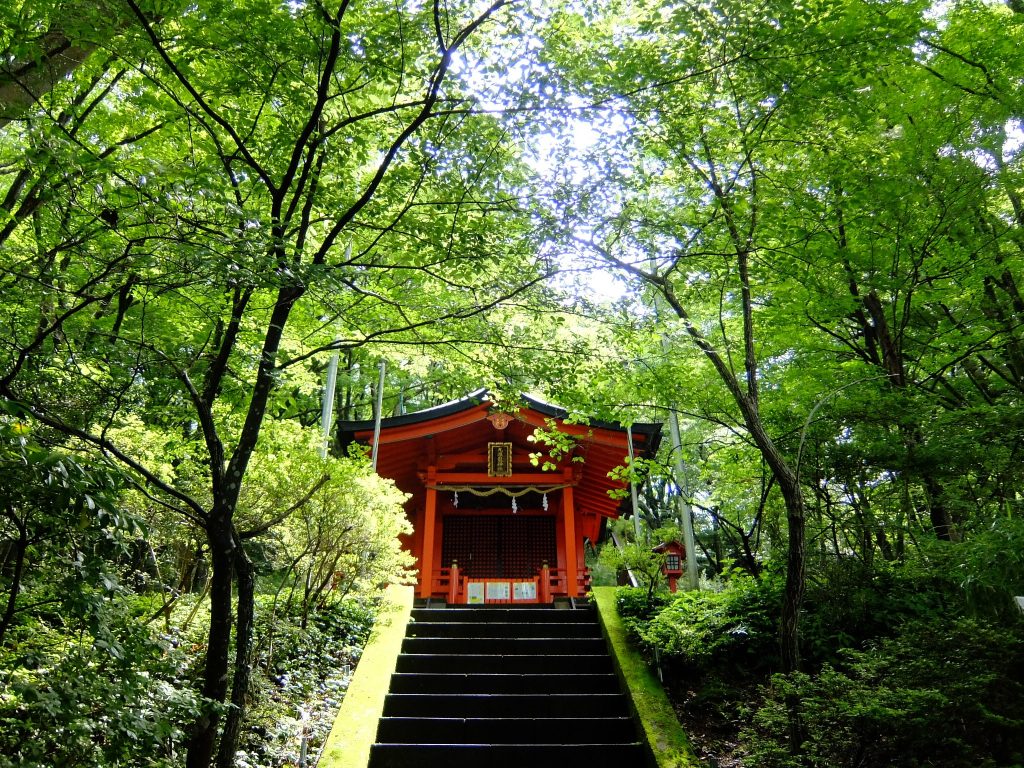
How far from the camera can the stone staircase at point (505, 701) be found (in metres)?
5.14

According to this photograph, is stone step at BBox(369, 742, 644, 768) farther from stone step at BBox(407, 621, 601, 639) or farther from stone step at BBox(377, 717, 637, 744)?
stone step at BBox(407, 621, 601, 639)

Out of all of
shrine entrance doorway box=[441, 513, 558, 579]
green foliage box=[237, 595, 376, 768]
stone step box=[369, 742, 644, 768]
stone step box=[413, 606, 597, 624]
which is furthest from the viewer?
shrine entrance doorway box=[441, 513, 558, 579]

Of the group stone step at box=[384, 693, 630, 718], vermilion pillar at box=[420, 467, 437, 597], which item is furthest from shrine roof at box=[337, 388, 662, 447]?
stone step at box=[384, 693, 630, 718]

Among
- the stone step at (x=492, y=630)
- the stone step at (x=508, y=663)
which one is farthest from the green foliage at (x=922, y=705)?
the stone step at (x=492, y=630)

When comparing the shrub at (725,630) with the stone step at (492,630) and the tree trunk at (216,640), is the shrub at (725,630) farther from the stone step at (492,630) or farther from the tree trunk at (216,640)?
the tree trunk at (216,640)

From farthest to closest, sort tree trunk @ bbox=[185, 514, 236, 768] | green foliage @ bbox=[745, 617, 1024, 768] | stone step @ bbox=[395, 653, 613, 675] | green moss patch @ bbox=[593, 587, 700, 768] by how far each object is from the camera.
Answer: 1. stone step @ bbox=[395, 653, 613, 675]
2. green moss patch @ bbox=[593, 587, 700, 768]
3. tree trunk @ bbox=[185, 514, 236, 768]
4. green foliage @ bbox=[745, 617, 1024, 768]

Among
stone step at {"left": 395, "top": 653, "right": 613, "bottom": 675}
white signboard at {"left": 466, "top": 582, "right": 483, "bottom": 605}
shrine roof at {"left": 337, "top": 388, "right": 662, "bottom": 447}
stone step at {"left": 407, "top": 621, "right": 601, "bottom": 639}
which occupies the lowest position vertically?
stone step at {"left": 395, "top": 653, "right": 613, "bottom": 675}

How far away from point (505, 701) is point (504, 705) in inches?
1.4

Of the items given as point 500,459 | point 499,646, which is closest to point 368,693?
point 499,646

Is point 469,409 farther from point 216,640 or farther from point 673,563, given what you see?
point 216,640

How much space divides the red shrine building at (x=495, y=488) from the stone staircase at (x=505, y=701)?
2.99m

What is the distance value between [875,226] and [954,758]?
4.80 metres

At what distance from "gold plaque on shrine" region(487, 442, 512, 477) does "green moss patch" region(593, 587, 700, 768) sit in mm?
4409

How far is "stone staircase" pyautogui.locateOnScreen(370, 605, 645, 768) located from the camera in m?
5.14
